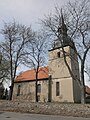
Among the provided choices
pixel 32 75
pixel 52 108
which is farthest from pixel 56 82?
pixel 52 108

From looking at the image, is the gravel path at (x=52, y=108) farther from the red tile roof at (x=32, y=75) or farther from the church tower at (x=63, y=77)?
the red tile roof at (x=32, y=75)

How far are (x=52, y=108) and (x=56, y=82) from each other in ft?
61.7

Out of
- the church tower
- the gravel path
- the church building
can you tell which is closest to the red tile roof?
the church building

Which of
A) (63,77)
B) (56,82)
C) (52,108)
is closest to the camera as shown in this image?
(52,108)

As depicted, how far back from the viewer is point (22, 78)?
45.9 meters

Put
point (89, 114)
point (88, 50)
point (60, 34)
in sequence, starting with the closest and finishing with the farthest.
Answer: point (89, 114) < point (88, 50) < point (60, 34)

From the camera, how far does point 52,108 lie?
18875 millimetres

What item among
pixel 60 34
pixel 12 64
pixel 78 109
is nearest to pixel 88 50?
pixel 60 34

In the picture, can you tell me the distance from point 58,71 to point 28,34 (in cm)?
1123

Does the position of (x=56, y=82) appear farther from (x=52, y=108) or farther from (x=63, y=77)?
(x=52, y=108)

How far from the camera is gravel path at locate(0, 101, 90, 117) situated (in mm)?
17031

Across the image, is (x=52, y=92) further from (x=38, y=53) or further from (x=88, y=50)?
(x=88, y=50)

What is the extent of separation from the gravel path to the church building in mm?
13274

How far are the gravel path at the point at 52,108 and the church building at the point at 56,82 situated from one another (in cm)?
1327
